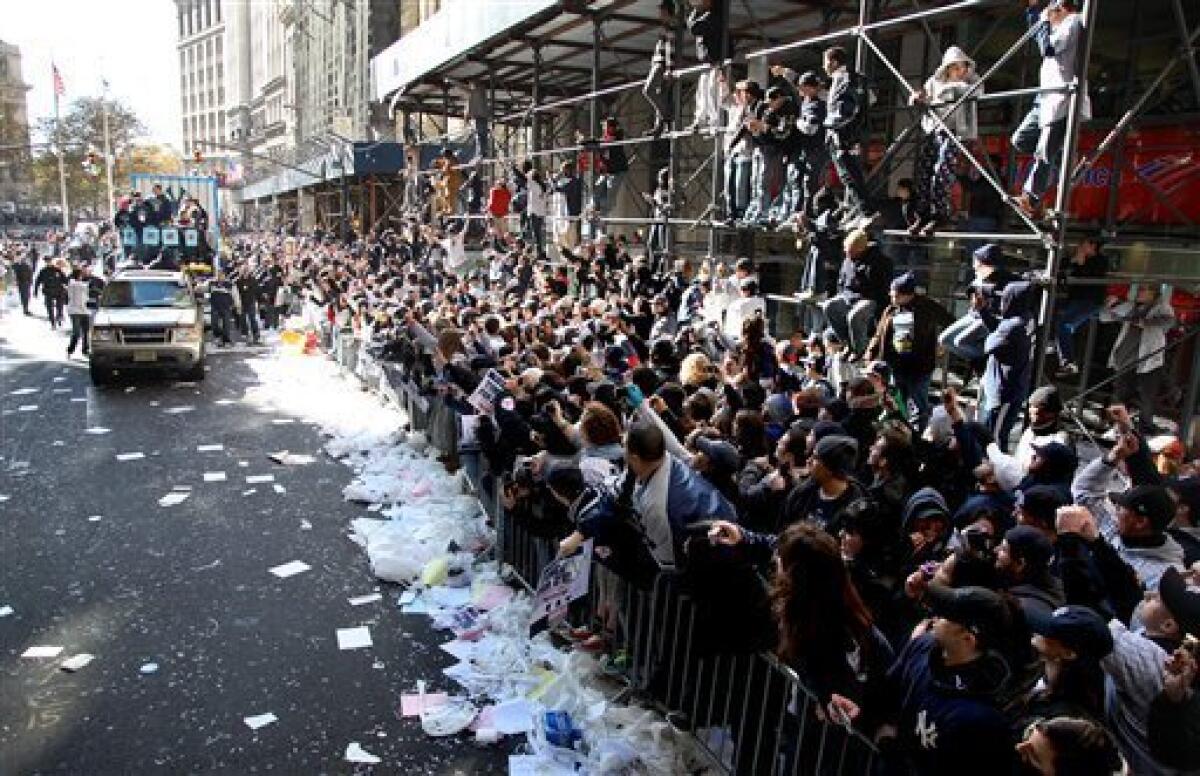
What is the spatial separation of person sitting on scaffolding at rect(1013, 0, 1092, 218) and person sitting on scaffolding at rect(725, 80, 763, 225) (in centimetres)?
326

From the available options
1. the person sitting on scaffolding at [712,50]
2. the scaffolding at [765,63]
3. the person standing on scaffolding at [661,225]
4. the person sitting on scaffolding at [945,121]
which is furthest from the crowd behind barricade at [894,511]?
the person standing on scaffolding at [661,225]

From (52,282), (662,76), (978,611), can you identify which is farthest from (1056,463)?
(52,282)

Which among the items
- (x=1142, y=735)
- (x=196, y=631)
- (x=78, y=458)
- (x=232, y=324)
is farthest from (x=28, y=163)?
(x=1142, y=735)

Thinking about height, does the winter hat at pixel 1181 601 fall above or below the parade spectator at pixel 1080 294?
below

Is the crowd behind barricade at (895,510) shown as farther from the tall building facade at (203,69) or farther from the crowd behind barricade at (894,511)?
the tall building facade at (203,69)

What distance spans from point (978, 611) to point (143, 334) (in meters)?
14.9

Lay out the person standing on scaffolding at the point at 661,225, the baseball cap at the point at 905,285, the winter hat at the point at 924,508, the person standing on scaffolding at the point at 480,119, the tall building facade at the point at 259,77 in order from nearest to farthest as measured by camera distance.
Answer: the winter hat at the point at 924,508 → the baseball cap at the point at 905,285 → the person standing on scaffolding at the point at 661,225 → the person standing on scaffolding at the point at 480,119 → the tall building facade at the point at 259,77

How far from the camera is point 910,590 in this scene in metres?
3.60

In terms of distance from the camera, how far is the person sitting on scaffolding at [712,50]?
35.0 ft

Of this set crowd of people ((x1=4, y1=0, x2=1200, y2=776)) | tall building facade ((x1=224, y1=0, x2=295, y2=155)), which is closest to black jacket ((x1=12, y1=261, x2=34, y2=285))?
crowd of people ((x1=4, y1=0, x2=1200, y2=776))

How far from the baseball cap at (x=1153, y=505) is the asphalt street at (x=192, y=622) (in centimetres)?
352

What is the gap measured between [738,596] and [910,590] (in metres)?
0.76

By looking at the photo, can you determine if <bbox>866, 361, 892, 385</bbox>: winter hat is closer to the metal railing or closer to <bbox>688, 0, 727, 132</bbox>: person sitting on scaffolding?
the metal railing

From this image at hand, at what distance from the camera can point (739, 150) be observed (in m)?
10.0
